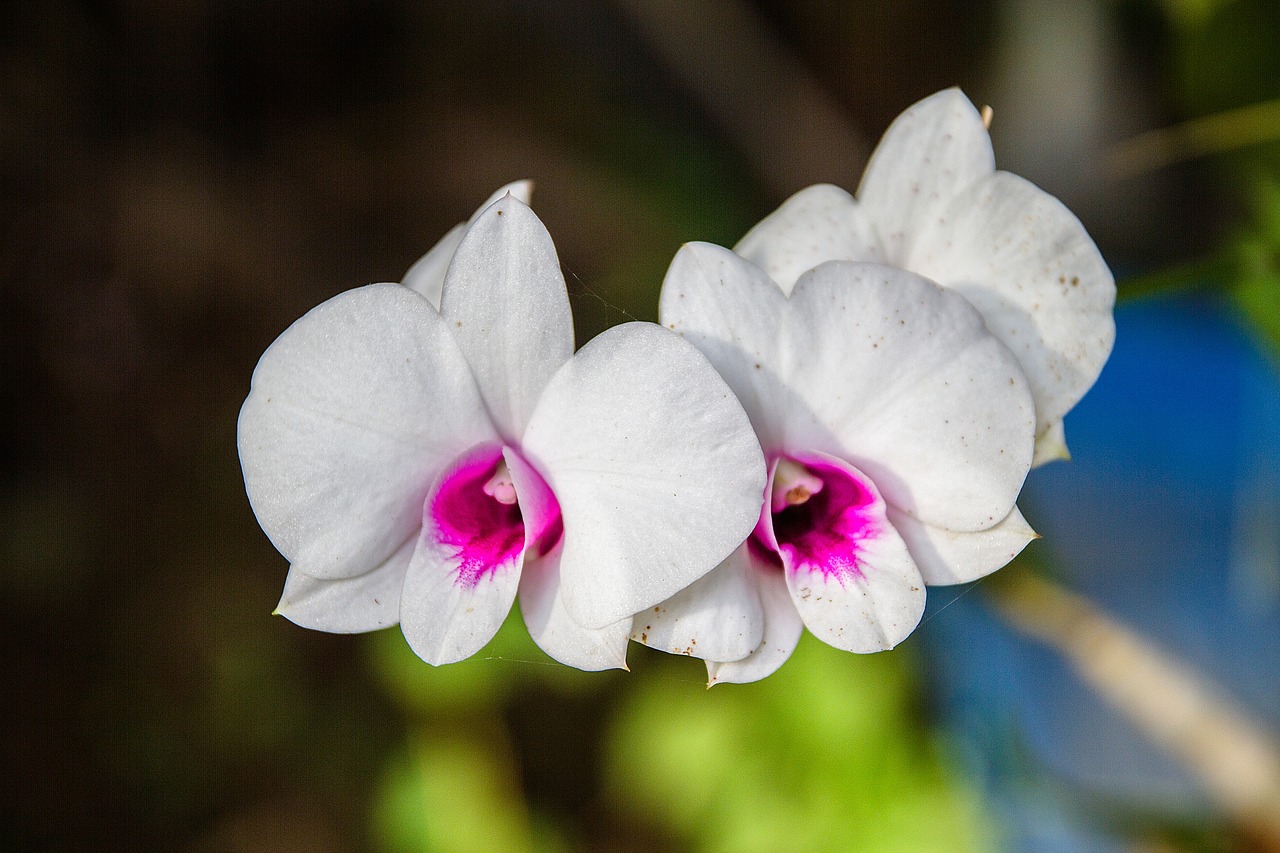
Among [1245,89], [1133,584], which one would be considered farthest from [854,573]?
[1133,584]

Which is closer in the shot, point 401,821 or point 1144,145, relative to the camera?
point 1144,145

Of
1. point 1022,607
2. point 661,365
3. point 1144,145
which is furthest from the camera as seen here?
point 1022,607

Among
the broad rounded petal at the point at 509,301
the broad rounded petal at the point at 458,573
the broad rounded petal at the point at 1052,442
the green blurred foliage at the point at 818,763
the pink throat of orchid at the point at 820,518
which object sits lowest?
the green blurred foliage at the point at 818,763

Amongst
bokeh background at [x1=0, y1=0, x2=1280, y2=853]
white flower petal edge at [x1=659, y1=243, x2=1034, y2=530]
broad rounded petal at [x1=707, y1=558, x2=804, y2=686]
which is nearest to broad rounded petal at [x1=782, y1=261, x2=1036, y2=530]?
white flower petal edge at [x1=659, y1=243, x2=1034, y2=530]

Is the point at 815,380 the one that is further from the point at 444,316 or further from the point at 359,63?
the point at 359,63

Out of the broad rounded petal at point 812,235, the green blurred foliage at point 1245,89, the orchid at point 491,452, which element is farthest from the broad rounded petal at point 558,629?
the green blurred foliage at point 1245,89

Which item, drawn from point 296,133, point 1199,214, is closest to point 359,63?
point 296,133

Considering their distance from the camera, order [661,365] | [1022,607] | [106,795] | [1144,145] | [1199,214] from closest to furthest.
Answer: [661,365] → [1144,145] → [1022,607] → [1199,214] → [106,795]

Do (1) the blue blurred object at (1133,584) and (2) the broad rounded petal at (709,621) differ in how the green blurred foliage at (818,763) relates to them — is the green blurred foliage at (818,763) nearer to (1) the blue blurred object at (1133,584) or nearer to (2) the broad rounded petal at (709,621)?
(1) the blue blurred object at (1133,584)

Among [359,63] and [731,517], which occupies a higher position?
[359,63]
